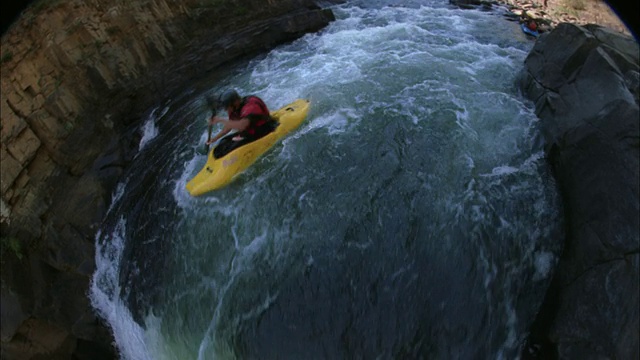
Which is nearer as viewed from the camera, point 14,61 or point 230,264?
point 230,264

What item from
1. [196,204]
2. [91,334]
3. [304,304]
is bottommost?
[91,334]

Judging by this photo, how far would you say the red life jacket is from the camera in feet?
17.3

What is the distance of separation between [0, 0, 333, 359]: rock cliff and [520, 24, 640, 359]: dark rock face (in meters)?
5.62

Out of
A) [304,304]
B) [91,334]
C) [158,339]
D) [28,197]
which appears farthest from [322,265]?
[28,197]

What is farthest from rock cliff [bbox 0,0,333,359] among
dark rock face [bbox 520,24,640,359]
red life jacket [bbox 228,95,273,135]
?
dark rock face [bbox 520,24,640,359]

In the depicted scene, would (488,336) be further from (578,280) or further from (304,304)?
(304,304)

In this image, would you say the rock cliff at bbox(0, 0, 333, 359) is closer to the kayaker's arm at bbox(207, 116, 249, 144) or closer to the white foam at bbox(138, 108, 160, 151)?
the white foam at bbox(138, 108, 160, 151)

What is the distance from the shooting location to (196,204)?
511 cm

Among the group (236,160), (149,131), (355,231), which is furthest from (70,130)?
(355,231)

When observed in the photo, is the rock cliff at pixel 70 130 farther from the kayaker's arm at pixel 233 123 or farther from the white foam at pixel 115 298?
the kayaker's arm at pixel 233 123

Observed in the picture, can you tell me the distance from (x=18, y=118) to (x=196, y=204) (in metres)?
3.09

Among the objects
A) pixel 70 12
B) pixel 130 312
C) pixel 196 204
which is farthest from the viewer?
pixel 70 12

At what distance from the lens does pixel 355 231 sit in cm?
436

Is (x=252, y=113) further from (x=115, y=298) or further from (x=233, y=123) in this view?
(x=115, y=298)
